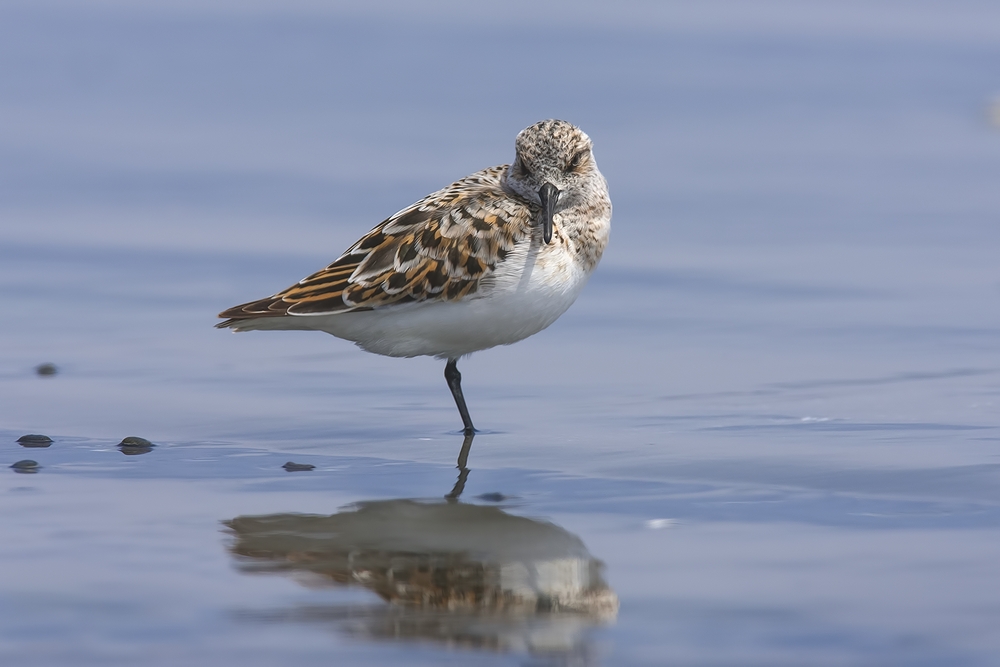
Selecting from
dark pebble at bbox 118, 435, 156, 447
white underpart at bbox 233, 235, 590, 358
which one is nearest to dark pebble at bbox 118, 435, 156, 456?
dark pebble at bbox 118, 435, 156, 447

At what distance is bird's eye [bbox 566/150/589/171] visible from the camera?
294 inches

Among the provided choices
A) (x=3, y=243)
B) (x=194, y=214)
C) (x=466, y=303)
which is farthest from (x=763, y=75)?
(x=466, y=303)

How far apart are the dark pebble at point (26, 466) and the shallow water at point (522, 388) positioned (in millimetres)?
73

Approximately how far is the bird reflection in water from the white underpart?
119cm

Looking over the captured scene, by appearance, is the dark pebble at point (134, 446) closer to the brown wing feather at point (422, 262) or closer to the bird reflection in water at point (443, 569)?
the brown wing feather at point (422, 262)

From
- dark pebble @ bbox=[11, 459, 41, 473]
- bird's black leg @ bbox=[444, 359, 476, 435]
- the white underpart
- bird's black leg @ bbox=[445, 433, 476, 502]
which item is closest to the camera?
bird's black leg @ bbox=[445, 433, 476, 502]

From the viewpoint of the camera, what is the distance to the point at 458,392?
24.4 feet

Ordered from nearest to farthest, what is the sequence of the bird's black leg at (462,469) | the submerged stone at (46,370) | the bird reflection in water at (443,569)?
the bird reflection in water at (443,569)
the bird's black leg at (462,469)
the submerged stone at (46,370)

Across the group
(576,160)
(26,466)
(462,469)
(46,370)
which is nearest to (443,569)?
(462,469)

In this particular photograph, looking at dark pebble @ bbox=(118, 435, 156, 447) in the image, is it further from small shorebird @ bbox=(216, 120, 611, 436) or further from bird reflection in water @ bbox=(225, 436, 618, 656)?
bird reflection in water @ bbox=(225, 436, 618, 656)

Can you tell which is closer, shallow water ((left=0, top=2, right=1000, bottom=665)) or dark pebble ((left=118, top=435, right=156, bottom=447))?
shallow water ((left=0, top=2, right=1000, bottom=665))

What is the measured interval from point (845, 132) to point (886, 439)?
23.8ft

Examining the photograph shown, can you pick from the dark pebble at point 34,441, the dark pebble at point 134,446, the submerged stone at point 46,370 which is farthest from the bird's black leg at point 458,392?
the submerged stone at point 46,370

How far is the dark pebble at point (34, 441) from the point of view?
6.73 meters
